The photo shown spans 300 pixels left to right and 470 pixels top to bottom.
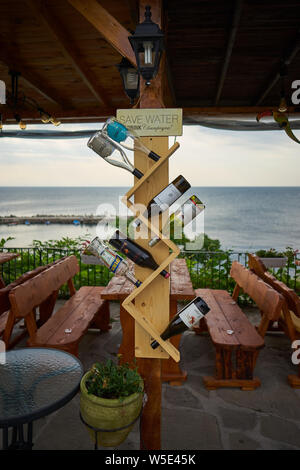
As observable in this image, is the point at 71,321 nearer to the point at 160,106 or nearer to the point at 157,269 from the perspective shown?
the point at 157,269

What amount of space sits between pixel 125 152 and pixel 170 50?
2115mm

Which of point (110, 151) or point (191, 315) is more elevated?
point (110, 151)

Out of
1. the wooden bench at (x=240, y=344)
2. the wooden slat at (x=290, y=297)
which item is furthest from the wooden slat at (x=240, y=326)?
the wooden slat at (x=290, y=297)

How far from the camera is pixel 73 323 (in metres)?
3.27

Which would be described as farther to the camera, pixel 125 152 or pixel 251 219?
pixel 251 219

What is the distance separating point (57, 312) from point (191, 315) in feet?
7.56

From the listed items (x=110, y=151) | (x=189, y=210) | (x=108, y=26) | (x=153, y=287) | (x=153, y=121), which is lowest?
(x=153, y=287)

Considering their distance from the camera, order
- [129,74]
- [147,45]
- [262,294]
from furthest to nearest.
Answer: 1. [262,294]
2. [129,74]
3. [147,45]

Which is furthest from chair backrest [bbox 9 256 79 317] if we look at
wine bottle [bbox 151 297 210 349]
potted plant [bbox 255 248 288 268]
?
potted plant [bbox 255 248 288 268]

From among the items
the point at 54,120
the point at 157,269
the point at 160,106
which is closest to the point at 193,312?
the point at 157,269

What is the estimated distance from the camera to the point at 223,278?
606 centimetres
